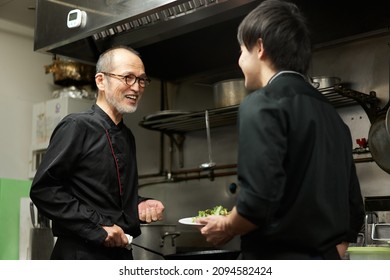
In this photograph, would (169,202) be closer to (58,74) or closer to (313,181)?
(58,74)

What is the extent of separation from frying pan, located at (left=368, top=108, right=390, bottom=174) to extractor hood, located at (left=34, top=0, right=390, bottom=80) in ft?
1.07

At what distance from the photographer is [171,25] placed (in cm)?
153

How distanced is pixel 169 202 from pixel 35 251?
60cm

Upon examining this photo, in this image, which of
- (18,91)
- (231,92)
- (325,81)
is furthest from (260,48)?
(18,91)

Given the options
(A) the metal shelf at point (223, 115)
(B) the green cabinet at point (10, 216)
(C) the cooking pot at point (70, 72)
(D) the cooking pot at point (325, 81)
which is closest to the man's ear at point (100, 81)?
(A) the metal shelf at point (223, 115)

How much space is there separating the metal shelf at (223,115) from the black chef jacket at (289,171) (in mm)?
679

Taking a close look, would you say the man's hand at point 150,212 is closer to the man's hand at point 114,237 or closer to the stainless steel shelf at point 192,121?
the man's hand at point 114,237

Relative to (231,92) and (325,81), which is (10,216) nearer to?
(231,92)

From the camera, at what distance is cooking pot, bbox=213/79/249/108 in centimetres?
177

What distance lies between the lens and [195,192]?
214 cm

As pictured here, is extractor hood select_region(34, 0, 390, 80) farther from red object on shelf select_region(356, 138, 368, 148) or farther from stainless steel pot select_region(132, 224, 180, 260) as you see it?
stainless steel pot select_region(132, 224, 180, 260)

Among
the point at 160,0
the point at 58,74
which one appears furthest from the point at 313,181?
the point at 58,74

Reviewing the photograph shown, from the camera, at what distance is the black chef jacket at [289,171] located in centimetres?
82

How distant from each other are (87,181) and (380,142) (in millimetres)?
909
